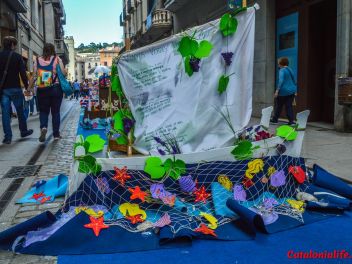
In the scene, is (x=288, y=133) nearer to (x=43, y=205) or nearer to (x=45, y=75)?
(x=43, y=205)

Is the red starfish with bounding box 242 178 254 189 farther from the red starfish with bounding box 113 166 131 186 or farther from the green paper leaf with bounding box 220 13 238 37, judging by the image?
the green paper leaf with bounding box 220 13 238 37

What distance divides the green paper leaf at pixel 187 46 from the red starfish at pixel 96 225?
1.93 meters

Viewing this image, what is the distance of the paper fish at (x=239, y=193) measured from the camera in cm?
402

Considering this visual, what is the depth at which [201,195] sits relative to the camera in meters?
4.02

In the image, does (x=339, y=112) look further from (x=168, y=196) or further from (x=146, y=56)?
(x=168, y=196)

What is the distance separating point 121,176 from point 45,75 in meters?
5.00

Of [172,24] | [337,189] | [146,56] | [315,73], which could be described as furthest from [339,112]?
[172,24]

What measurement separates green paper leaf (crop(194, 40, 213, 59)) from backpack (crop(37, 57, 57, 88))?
4.58m

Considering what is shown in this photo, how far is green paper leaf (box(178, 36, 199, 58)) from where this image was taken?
4527 millimetres

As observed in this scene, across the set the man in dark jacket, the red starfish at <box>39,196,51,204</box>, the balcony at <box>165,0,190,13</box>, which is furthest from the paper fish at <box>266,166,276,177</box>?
the balcony at <box>165,0,190,13</box>

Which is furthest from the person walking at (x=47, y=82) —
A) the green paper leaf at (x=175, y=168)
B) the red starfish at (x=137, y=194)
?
the red starfish at (x=137, y=194)

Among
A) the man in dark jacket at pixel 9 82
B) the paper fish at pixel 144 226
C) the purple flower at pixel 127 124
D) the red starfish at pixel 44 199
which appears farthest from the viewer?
the man in dark jacket at pixel 9 82

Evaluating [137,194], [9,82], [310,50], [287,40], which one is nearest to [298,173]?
[137,194]

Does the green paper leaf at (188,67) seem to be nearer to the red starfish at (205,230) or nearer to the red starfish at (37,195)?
the red starfish at (205,230)
